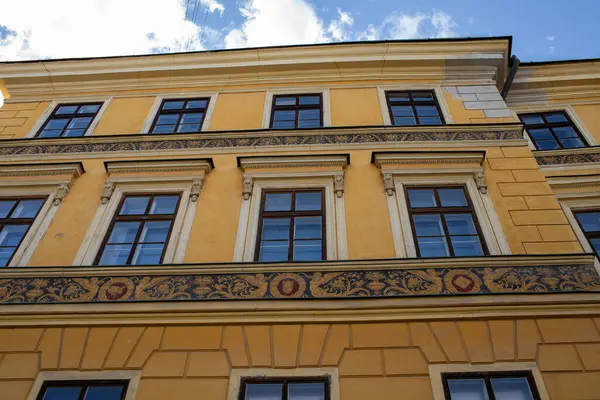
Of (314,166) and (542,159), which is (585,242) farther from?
(314,166)

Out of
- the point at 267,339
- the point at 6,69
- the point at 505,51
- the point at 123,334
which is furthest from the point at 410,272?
the point at 6,69

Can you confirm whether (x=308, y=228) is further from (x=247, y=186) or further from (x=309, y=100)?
(x=309, y=100)

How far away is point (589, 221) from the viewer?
289 inches

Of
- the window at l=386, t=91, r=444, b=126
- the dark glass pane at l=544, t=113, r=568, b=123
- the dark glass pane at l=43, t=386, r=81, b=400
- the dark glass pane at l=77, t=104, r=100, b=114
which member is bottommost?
the dark glass pane at l=43, t=386, r=81, b=400

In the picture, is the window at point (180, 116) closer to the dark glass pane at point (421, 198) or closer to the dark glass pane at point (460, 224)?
the dark glass pane at point (421, 198)

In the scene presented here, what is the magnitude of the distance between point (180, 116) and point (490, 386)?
683 centimetres

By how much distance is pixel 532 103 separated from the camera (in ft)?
33.3

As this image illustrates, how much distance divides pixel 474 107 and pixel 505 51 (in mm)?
1911

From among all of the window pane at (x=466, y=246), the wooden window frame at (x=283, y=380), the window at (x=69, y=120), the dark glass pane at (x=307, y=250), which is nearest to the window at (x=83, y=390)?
the wooden window frame at (x=283, y=380)

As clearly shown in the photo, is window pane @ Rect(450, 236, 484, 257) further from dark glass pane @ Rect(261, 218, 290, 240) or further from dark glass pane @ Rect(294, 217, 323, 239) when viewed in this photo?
dark glass pane @ Rect(261, 218, 290, 240)

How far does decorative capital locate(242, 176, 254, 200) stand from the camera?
23.7 ft

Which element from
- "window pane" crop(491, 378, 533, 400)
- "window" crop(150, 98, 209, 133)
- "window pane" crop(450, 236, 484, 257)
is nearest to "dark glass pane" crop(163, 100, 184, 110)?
"window" crop(150, 98, 209, 133)

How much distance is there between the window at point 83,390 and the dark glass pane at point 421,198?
4.21 meters

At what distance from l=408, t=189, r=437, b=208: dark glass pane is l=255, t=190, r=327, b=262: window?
4.05 ft
